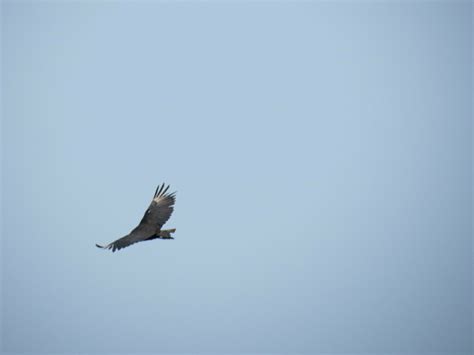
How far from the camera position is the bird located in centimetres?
2184

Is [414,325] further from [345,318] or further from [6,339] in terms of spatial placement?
[6,339]

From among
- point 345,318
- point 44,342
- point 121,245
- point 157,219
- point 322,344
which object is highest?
point 345,318

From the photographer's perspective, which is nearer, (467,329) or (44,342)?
(44,342)

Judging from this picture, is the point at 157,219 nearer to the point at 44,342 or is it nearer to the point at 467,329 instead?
the point at 44,342

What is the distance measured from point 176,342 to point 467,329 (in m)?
100

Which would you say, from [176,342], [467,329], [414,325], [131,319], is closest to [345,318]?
[414,325]

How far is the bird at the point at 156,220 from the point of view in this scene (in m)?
21.8

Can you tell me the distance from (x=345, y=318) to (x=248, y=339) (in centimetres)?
4419

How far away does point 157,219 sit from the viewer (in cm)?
2236

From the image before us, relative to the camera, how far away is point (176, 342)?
17112cm

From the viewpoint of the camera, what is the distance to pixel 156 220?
22.3 meters

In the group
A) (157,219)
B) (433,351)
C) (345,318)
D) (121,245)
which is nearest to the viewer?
(121,245)

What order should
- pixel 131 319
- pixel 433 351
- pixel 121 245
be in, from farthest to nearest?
1. pixel 131 319
2. pixel 433 351
3. pixel 121 245

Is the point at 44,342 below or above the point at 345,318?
below
